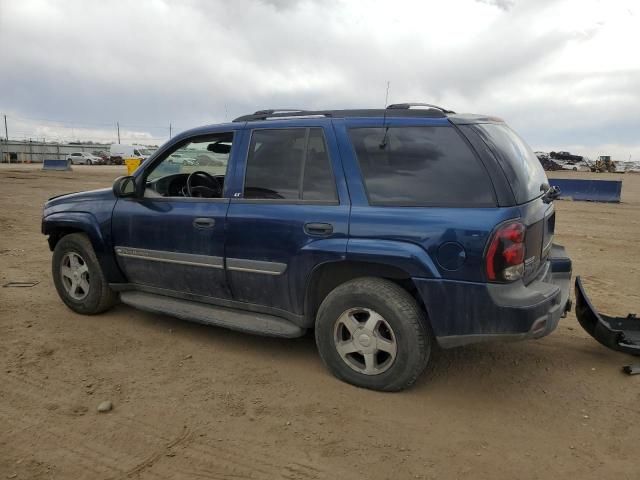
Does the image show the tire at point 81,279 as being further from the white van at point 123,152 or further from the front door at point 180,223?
the white van at point 123,152

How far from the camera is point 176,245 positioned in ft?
13.8

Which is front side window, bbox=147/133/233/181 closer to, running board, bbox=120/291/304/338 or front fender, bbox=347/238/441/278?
running board, bbox=120/291/304/338

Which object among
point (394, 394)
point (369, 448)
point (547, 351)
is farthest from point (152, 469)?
point (547, 351)

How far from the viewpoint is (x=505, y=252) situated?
3.05m

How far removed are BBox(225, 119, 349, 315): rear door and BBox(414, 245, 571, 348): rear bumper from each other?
692 millimetres

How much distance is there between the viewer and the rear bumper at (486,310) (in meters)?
3.08

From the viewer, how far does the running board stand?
379 centimetres

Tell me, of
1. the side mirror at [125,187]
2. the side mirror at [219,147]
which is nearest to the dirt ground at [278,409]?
the side mirror at [125,187]

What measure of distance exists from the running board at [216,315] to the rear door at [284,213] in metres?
0.12

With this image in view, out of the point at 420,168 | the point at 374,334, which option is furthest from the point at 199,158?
the point at 374,334

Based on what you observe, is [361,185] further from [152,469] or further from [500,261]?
[152,469]

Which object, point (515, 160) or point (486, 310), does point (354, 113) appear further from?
point (486, 310)

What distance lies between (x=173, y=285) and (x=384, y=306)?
6.39 feet

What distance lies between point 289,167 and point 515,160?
62.0 inches
